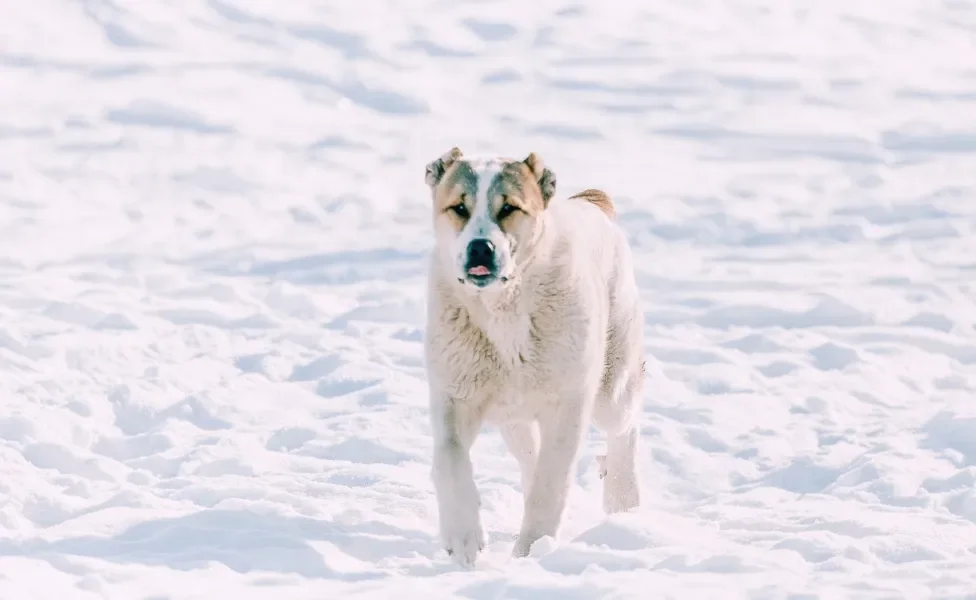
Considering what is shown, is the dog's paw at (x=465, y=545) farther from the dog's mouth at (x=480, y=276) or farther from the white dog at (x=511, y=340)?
the dog's mouth at (x=480, y=276)

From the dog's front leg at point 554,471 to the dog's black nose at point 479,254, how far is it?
0.74m

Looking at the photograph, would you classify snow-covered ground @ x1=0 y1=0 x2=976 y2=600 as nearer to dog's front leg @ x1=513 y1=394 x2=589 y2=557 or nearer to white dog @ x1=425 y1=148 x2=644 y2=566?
dog's front leg @ x1=513 y1=394 x2=589 y2=557

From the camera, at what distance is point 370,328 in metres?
10.3

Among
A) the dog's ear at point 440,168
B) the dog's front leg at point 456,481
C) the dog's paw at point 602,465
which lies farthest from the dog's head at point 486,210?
the dog's paw at point 602,465

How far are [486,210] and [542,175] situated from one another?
43cm

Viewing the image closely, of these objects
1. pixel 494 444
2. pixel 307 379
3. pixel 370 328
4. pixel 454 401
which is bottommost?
pixel 454 401

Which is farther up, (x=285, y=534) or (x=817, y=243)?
(x=817, y=243)

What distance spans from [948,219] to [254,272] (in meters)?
6.49

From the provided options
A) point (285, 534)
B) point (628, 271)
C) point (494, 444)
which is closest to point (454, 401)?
point (285, 534)

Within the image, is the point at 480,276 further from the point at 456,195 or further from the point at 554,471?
the point at 554,471

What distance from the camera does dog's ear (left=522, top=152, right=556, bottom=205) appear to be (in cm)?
553

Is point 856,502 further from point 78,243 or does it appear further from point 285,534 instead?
point 78,243

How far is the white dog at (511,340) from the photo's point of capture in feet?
17.3

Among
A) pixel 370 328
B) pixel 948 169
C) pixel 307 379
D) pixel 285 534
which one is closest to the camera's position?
pixel 285 534
